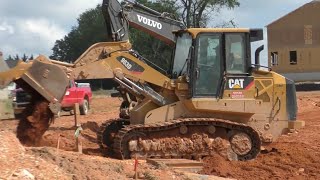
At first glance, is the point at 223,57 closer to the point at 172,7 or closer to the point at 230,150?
the point at 230,150

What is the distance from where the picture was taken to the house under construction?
2158 inches

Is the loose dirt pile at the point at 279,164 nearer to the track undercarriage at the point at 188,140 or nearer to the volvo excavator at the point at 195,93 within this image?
the track undercarriage at the point at 188,140

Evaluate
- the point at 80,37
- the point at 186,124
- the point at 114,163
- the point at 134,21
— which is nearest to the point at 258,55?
the point at 186,124

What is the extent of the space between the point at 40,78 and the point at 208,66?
376 cm

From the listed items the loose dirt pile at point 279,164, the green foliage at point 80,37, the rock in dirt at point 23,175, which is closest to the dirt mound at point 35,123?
the loose dirt pile at point 279,164

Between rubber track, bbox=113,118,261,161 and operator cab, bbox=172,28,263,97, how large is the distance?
635 mm

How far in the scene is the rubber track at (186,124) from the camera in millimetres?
12828

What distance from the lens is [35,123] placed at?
12.2 meters

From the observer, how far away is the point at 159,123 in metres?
13.1

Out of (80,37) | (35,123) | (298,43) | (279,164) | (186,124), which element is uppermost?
(80,37)

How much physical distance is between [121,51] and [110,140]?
2682mm

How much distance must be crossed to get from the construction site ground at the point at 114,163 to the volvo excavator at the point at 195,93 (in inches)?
21.6

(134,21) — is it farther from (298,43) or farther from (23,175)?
(298,43)

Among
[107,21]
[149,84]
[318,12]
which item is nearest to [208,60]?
[149,84]
